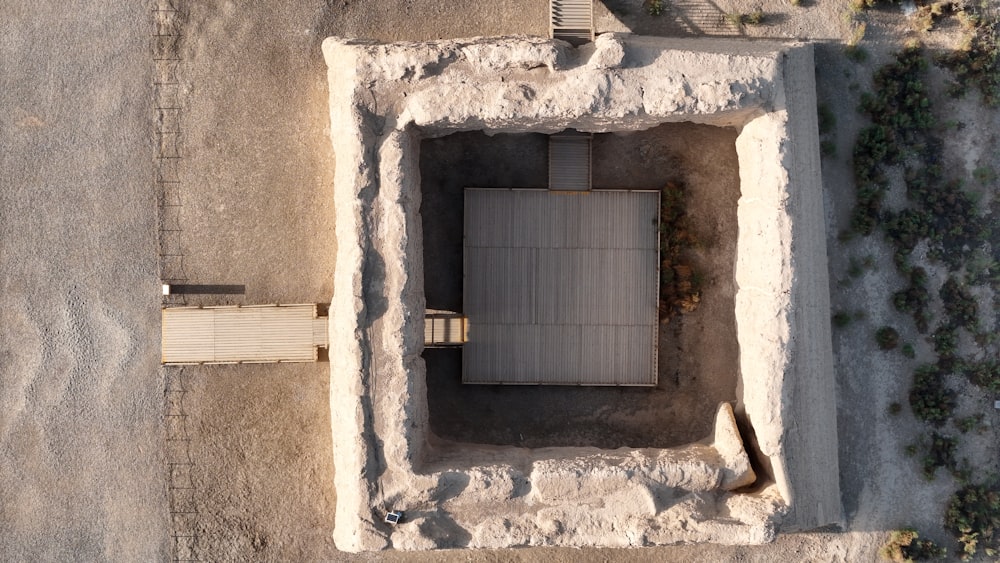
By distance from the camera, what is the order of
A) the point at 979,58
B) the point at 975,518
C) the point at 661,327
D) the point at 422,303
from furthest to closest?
1. the point at 661,327
2. the point at 979,58
3. the point at 975,518
4. the point at 422,303

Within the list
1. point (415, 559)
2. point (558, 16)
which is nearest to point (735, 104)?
point (558, 16)

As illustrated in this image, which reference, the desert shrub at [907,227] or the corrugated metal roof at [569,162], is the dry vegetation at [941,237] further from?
the corrugated metal roof at [569,162]

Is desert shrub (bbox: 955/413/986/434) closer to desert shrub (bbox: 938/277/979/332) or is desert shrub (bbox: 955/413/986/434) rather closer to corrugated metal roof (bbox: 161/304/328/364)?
desert shrub (bbox: 938/277/979/332)

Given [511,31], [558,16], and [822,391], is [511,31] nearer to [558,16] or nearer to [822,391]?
[558,16]

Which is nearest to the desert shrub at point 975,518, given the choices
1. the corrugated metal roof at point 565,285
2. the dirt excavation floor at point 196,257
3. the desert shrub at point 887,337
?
the dirt excavation floor at point 196,257

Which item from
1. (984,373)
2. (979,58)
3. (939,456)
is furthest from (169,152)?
(984,373)

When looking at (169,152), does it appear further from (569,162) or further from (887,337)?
(887,337)

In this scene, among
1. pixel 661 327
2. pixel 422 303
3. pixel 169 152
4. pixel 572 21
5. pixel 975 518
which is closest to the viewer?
pixel 422 303
